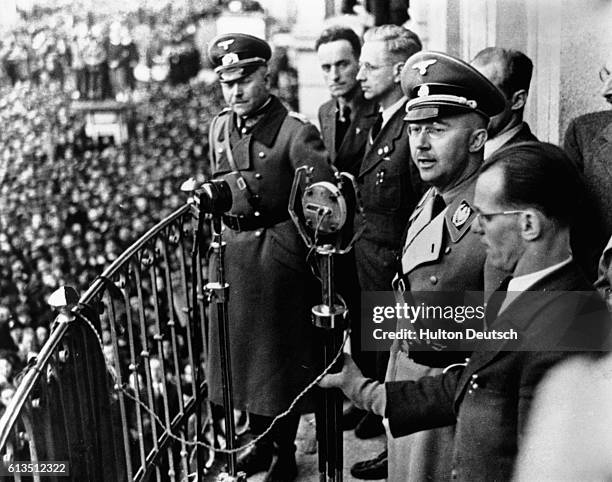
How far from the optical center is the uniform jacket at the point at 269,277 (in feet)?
7.92

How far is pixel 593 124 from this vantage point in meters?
1.76

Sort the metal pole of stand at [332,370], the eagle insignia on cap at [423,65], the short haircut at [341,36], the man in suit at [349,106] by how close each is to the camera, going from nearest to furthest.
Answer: the metal pole of stand at [332,370] → the eagle insignia on cap at [423,65] → the man in suit at [349,106] → the short haircut at [341,36]

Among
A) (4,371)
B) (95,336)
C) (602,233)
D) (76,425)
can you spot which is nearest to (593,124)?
(602,233)

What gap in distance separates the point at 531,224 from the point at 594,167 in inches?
21.9

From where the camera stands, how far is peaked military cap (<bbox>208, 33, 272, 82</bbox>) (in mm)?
2355

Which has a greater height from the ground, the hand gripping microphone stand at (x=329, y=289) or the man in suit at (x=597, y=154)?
the man in suit at (x=597, y=154)

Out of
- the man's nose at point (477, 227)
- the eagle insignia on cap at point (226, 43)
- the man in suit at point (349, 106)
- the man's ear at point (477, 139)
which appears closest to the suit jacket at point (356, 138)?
the man in suit at point (349, 106)

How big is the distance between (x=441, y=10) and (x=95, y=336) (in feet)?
4.70

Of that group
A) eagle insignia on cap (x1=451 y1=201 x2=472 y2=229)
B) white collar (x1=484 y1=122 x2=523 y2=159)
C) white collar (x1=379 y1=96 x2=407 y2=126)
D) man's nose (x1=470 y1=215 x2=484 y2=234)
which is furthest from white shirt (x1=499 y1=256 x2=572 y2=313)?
white collar (x1=379 y1=96 x2=407 y2=126)

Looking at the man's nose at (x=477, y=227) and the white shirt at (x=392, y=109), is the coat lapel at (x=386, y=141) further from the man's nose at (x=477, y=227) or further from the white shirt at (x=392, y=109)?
the man's nose at (x=477, y=227)

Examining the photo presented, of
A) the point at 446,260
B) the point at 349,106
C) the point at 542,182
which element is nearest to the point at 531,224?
the point at 542,182

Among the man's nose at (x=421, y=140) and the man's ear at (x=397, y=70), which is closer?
the man's nose at (x=421, y=140)

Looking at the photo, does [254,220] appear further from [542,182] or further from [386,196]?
[542,182]

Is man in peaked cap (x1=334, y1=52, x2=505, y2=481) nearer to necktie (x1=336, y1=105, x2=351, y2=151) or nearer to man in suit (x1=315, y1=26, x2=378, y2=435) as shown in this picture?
man in suit (x1=315, y1=26, x2=378, y2=435)
